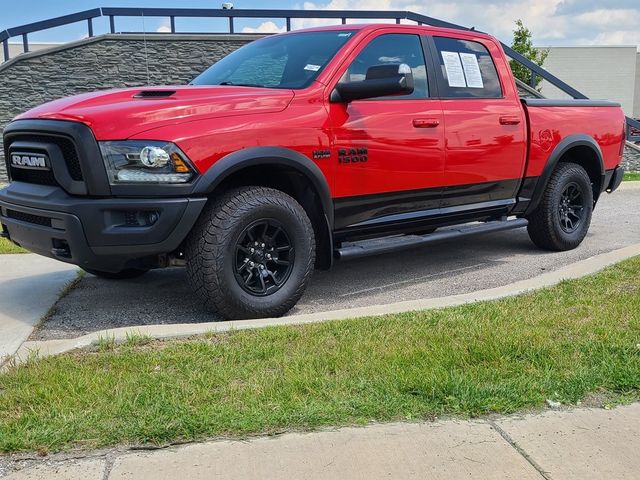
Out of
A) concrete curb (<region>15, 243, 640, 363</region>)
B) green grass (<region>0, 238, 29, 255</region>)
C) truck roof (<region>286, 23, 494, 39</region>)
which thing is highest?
truck roof (<region>286, 23, 494, 39</region>)

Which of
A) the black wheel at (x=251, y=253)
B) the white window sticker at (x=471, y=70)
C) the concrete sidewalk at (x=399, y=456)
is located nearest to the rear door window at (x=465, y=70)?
the white window sticker at (x=471, y=70)

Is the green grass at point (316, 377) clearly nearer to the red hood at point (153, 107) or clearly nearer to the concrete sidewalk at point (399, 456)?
the concrete sidewalk at point (399, 456)

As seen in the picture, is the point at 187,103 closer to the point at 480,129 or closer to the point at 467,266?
the point at 480,129

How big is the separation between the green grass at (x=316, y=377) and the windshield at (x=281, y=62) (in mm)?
1922

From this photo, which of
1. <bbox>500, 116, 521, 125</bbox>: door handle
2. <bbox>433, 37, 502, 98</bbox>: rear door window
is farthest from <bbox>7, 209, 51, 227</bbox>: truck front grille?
<bbox>500, 116, 521, 125</bbox>: door handle

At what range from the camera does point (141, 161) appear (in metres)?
3.94

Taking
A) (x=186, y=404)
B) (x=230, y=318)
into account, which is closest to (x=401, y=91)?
(x=230, y=318)

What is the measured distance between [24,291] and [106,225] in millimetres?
1795

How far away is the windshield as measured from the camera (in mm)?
4926

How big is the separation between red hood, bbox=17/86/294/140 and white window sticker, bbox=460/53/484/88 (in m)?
1.94

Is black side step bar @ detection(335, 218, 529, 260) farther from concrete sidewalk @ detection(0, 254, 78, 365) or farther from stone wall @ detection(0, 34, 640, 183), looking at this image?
stone wall @ detection(0, 34, 640, 183)

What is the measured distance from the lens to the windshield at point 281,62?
4.93m

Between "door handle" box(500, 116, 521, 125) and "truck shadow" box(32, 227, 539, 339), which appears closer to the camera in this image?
"truck shadow" box(32, 227, 539, 339)

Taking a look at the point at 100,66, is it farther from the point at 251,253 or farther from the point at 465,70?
the point at 251,253
